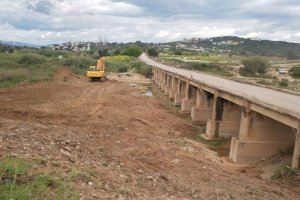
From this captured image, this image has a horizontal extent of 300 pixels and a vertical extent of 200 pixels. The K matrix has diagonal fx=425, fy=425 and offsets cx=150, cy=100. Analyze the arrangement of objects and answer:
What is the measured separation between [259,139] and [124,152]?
6.48m

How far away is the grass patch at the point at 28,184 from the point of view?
786cm

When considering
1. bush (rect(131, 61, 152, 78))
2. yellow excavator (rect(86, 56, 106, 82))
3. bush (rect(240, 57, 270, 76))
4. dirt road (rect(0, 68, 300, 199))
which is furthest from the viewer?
bush (rect(240, 57, 270, 76))

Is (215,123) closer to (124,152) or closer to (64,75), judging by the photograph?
(124,152)

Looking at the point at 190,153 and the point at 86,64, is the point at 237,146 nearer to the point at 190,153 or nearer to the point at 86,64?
the point at 190,153

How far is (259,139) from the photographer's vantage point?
1891cm

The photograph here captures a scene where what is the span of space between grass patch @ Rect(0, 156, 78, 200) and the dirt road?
45cm

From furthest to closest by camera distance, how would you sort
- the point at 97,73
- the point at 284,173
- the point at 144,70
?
the point at 144,70
the point at 97,73
the point at 284,173

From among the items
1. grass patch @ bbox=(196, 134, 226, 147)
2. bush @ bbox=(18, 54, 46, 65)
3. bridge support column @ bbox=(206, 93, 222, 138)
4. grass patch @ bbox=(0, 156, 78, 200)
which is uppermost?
grass patch @ bbox=(0, 156, 78, 200)

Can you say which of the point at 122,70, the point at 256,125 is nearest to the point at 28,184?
the point at 256,125

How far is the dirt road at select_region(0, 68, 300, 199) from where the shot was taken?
1066cm

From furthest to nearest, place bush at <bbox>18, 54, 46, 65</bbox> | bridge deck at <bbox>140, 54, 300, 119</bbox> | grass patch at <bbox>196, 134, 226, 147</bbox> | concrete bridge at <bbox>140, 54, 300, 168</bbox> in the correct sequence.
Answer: bush at <bbox>18, 54, 46, 65</bbox>, grass patch at <bbox>196, 134, 226, 147</bbox>, bridge deck at <bbox>140, 54, 300, 119</bbox>, concrete bridge at <bbox>140, 54, 300, 168</bbox>

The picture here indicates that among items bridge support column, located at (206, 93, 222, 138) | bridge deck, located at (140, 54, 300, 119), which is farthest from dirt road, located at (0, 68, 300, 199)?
bridge deck, located at (140, 54, 300, 119)

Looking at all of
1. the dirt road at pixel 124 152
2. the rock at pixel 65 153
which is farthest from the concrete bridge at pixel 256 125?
the rock at pixel 65 153

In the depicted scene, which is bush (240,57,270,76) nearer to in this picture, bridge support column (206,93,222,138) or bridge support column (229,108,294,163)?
bridge support column (206,93,222,138)
